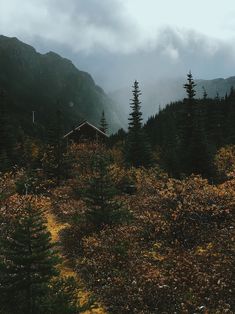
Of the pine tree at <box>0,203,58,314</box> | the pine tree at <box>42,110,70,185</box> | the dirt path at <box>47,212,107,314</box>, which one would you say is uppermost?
the pine tree at <box>42,110,70,185</box>

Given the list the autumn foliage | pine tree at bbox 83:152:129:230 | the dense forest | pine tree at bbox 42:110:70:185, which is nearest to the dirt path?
the dense forest

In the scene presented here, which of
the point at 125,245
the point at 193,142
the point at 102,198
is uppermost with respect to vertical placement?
the point at 193,142

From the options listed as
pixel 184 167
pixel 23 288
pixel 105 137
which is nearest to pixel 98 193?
pixel 23 288

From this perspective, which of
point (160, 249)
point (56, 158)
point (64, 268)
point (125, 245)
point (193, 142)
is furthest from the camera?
point (56, 158)

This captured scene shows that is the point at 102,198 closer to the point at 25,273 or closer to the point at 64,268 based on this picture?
the point at 64,268

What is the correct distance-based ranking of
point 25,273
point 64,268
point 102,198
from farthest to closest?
1. point 102,198
2. point 64,268
3. point 25,273

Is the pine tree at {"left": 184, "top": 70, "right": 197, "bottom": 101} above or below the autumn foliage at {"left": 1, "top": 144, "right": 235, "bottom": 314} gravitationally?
above

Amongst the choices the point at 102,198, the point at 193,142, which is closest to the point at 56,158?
the point at 193,142

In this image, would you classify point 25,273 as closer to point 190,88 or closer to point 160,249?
point 160,249

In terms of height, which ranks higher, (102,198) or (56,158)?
(56,158)

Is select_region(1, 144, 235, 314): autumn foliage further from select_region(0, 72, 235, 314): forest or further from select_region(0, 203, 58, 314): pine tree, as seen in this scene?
select_region(0, 203, 58, 314): pine tree

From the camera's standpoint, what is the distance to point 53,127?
40969mm

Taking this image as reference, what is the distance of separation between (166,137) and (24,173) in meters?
42.8

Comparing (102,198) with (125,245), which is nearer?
(125,245)
